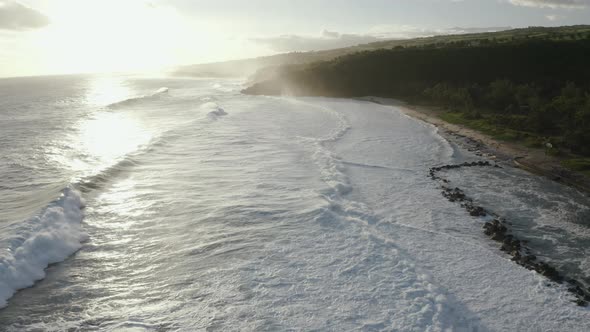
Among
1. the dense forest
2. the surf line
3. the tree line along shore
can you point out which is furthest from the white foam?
the dense forest

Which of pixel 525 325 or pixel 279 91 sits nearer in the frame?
pixel 525 325

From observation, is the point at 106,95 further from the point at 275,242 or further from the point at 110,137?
the point at 275,242

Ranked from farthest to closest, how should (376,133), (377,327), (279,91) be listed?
(279,91) < (376,133) < (377,327)

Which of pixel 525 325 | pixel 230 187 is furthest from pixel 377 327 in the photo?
pixel 230 187

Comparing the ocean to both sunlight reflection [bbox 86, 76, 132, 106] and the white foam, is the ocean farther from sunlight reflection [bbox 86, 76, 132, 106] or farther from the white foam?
sunlight reflection [bbox 86, 76, 132, 106]

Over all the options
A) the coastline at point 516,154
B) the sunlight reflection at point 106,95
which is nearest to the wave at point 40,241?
the coastline at point 516,154

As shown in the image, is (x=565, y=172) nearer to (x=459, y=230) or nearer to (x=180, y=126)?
(x=459, y=230)
